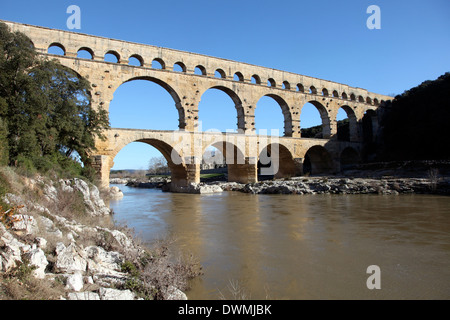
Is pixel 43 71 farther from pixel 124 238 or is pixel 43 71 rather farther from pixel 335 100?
pixel 335 100

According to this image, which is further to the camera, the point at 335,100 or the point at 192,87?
the point at 335,100

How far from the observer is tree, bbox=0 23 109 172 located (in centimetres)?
841

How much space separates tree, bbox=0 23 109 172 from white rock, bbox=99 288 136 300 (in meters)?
6.25

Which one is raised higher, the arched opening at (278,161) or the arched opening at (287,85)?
the arched opening at (287,85)

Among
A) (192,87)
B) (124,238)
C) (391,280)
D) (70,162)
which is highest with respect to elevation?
(192,87)

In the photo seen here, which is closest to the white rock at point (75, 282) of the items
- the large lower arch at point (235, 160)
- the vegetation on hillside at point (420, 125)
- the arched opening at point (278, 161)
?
the large lower arch at point (235, 160)

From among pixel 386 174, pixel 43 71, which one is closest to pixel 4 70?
pixel 43 71

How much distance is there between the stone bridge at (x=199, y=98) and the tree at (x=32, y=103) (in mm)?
4907

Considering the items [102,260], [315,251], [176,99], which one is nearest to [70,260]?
[102,260]

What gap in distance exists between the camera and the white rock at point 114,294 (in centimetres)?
309

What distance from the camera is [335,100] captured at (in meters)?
27.3

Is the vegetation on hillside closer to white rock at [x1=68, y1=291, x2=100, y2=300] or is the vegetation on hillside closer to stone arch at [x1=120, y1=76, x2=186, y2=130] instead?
stone arch at [x1=120, y1=76, x2=186, y2=130]

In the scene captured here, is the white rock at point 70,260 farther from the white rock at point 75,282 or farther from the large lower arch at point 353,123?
the large lower arch at point 353,123
